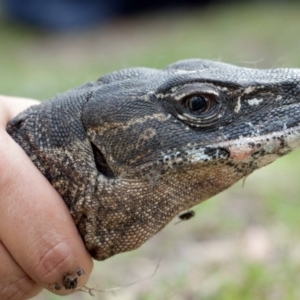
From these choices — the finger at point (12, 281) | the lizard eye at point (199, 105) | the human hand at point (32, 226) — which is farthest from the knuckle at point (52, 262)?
the lizard eye at point (199, 105)

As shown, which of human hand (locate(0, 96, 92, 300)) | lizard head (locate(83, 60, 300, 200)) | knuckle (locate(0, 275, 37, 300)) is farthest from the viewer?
knuckle (locate(0, 275, 37, 300))

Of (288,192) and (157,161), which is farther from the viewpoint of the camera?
(288,192)

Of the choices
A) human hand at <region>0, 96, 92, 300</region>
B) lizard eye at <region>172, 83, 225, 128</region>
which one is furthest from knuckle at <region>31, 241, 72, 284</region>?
Answer: lizard eye at <region>172, 83, 225, 128</region>

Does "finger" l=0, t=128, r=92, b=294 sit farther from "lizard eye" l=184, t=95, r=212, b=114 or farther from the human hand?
"lizard eye" l=184, t=95, r=212, b=114

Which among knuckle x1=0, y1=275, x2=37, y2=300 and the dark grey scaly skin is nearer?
the dark grey scaly skin

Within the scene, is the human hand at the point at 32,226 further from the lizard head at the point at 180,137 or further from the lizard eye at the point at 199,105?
the lizard eye at the point at 199,105

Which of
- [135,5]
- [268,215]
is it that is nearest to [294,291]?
[268,215]

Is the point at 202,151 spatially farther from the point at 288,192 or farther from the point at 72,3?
the point at 72,3

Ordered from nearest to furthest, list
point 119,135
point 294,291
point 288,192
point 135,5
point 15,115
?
point 119,135, point 15,115, point 294,291, point 288,192, point 135,5
